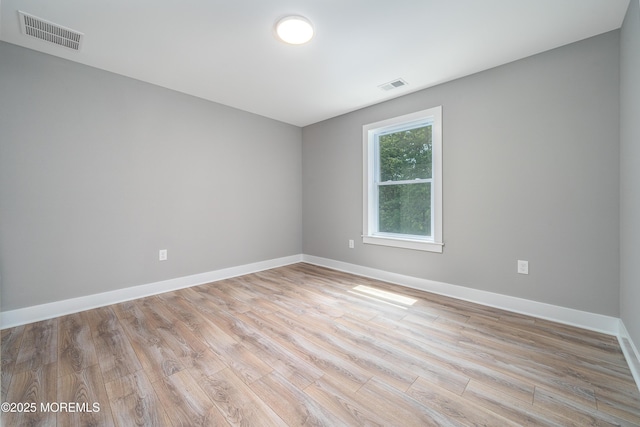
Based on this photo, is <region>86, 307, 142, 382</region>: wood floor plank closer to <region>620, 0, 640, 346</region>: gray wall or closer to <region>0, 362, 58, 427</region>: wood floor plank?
<region>0, 362, 58, 427</region>: wood floor plank

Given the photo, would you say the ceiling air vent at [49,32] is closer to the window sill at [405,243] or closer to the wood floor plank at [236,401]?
the wood floor plank at [236,401]

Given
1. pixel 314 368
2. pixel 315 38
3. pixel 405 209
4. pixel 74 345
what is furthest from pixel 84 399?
pixel 405 209

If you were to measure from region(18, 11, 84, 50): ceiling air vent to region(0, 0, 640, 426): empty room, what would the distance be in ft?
0.08

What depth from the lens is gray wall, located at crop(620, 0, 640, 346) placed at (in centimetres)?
156

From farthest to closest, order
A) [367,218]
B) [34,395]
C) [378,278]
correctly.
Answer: [367,218]
[378,278]
[34,395]

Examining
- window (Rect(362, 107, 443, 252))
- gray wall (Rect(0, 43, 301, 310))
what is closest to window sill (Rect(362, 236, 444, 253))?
window (Rect(362, 107, 443, 252))

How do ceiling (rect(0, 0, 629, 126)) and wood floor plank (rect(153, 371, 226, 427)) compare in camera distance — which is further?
ceiling (rect(0, 0, 629, 126))

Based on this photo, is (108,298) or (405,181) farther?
(405,181)

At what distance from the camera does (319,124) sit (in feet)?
13.7

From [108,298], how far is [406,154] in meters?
3.74

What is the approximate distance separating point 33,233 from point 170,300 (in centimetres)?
129

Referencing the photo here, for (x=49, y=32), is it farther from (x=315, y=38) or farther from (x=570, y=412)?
(x=570, y=412)

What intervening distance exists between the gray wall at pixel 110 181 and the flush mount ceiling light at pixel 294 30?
5.77ft

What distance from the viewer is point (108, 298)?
258 centimetres
